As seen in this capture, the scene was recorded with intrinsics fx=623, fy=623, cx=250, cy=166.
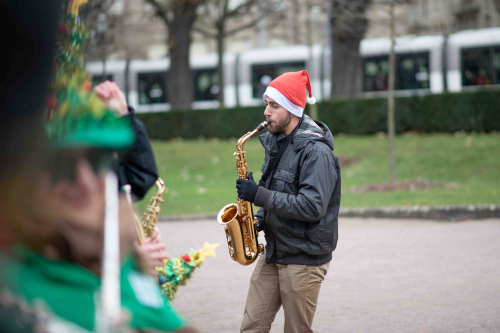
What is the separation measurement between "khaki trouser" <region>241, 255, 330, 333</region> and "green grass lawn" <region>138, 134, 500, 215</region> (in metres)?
8.05

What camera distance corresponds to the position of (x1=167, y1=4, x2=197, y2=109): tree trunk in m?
24.0

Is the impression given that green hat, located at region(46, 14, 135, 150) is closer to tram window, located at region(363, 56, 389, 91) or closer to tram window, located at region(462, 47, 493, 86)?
tram window, located at region(462, 47, 493, 86)

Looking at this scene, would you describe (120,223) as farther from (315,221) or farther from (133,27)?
(133,27)

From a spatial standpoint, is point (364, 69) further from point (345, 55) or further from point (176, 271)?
point (176, 271)

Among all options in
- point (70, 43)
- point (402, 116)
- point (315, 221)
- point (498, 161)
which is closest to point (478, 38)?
point (402, 116)

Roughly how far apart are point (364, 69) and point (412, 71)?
193 cm

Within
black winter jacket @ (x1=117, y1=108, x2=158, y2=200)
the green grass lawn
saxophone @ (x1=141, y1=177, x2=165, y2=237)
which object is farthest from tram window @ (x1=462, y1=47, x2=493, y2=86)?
black winter jacket @ (x1=117, y1=108, x2=158, y2=200)

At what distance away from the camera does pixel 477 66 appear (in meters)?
23.6

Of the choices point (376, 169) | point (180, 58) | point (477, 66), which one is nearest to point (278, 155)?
point (376, 169)

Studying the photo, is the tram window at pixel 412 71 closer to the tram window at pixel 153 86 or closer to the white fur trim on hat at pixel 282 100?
the tram window at pixel 153 86

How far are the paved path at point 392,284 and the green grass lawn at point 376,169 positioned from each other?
2.27 meters

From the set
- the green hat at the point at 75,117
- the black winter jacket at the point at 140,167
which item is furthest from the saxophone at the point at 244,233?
the green hat at the point at 75,117

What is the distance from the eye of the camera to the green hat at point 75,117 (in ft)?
4.28

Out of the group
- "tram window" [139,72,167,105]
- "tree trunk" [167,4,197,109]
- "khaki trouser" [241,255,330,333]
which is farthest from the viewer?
"tram window" [139,72,167,105]
